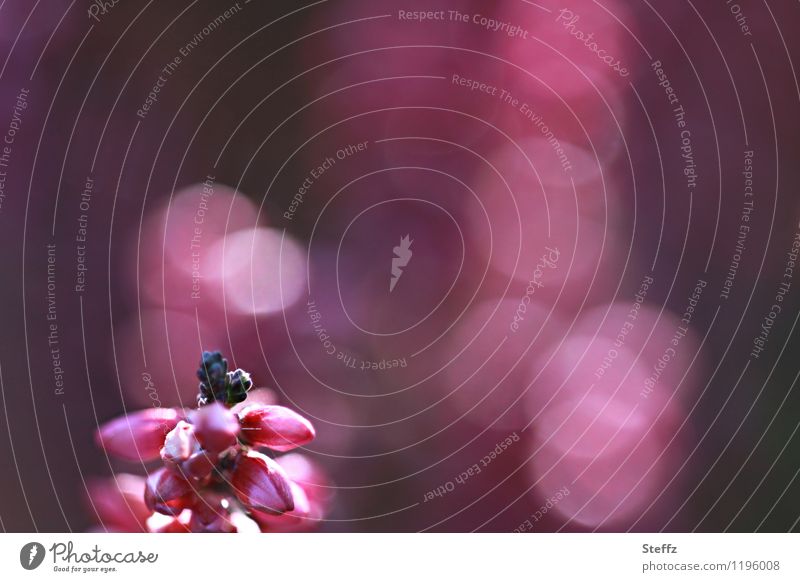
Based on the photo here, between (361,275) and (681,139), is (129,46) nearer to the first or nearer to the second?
(361,275)
